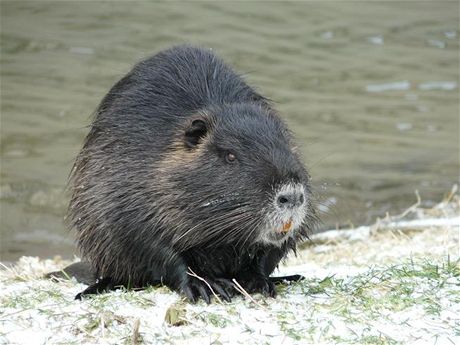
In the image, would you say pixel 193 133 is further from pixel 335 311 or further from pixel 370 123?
pixel 370 123

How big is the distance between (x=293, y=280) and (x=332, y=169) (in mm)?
5347

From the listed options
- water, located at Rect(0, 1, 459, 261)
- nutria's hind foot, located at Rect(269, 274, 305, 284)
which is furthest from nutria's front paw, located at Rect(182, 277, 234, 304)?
water, located at Rect(0, 1, 459, 261)

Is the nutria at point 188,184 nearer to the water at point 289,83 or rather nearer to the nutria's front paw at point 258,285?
the nutria's front paw at point 258,285

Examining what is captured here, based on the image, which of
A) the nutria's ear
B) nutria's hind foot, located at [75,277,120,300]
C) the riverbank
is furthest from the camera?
nutria's hind foot, located at [75,277,120,300]

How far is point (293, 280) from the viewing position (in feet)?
14.3

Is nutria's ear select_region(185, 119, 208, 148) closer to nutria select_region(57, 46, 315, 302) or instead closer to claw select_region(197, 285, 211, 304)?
nutria select_region(57, 46, 315, 302)

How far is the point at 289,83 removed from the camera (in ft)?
40.0

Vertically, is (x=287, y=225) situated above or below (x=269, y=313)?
above

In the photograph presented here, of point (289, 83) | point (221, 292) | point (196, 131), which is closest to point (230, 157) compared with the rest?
point (196, 131)

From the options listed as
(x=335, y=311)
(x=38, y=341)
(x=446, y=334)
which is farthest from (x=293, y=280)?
(x=38, y=341)

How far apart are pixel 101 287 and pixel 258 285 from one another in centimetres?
79

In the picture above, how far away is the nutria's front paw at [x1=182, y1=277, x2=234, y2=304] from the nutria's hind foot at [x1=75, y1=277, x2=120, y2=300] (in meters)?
0.53

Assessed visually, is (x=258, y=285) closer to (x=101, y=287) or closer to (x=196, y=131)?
(x=196, y=131)

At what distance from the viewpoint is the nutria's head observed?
147 inches
